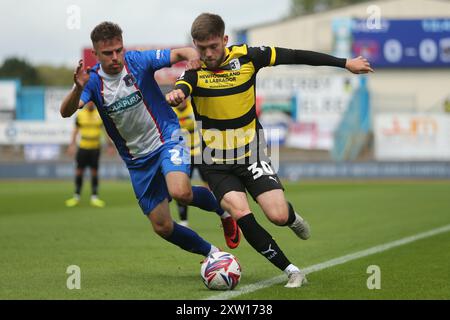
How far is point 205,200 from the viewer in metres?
9.04

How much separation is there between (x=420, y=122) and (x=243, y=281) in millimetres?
26889

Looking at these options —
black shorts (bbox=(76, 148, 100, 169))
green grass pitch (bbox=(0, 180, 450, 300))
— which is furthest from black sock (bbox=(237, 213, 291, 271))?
black shorts (bbox=(76, 148, 100, 169))

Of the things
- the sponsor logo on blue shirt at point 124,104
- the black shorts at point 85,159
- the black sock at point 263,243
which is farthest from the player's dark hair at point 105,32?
the black shorts at point 85,159

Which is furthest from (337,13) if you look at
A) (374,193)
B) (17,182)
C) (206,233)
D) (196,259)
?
(196,259)

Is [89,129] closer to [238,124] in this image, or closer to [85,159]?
[85,159]

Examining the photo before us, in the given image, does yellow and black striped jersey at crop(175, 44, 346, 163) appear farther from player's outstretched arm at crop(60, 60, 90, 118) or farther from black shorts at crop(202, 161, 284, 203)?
player's outstretched arm at crop(60, 60, 90, 118)

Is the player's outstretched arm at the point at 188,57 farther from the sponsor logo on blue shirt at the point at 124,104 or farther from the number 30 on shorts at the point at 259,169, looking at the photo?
the number 30 on shorts at the point at 259,169

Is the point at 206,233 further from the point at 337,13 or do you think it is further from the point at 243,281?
the point at 337,13

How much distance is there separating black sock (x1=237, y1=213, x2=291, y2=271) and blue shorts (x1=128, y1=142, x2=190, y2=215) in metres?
0.91

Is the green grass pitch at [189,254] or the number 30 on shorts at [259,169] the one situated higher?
the number 30 on shorts at [259,169]

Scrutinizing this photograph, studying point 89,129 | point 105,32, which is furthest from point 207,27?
point 89,129

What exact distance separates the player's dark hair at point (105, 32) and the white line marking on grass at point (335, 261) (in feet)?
7.85

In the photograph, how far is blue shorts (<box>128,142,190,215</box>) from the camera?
8492 mm

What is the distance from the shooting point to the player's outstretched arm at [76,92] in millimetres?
7605
